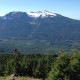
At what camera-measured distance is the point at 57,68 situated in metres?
58.3

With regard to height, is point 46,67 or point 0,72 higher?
point 46,67

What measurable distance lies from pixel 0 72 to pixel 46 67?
101 feet

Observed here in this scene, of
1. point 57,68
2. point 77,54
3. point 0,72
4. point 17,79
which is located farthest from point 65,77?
point 0,72

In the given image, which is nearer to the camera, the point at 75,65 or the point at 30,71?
the point at 75,65

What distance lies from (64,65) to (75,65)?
12.1 ft

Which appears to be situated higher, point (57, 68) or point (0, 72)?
point (57, 68)

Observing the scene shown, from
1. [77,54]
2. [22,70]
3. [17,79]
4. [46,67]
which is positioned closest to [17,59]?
[22,70]

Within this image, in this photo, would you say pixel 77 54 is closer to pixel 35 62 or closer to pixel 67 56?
pixel 67 56

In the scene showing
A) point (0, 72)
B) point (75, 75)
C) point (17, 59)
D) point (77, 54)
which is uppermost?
point (77, 54)

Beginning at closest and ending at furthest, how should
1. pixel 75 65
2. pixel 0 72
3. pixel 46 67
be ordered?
pixel 75 65 → pixel 46 67 → pixel 0 72

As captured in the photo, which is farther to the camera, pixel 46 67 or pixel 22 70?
pixel 22 70

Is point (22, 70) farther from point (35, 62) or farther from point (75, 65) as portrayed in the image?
point (75, 65)

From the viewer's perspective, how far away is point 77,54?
208ft

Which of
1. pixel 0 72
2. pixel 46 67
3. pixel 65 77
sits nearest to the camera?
pixel 65 77
